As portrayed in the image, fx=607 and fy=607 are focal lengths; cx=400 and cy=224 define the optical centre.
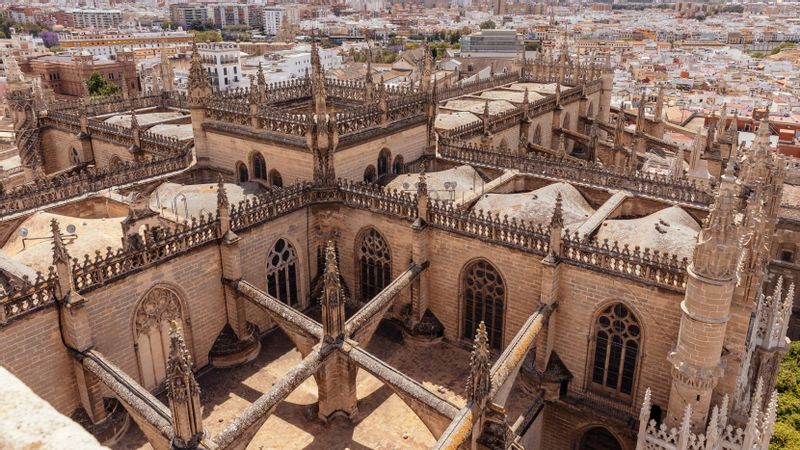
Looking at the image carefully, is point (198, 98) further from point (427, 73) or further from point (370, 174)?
point (427, 73)

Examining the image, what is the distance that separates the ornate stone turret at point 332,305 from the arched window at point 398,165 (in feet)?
38.9

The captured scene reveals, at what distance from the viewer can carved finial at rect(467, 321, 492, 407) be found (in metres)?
17.1

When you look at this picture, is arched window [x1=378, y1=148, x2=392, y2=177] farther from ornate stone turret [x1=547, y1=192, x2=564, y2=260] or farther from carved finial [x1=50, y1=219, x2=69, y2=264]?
carved finial [x1=50, y1=219, x2=69, y2=264]

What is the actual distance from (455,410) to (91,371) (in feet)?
37.0

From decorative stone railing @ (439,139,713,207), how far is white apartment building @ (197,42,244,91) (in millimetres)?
117835

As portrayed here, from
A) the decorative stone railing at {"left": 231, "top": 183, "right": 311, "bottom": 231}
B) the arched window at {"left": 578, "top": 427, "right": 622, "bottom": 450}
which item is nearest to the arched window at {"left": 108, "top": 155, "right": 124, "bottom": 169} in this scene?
the decorative stone railing at {"left": 231, "top": 183, "right": 311, "bottom": 231}

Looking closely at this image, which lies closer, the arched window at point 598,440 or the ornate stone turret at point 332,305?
the ornate stone turret at point 332,305

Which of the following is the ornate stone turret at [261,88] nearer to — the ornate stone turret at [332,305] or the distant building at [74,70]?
the ornate stone turret at [332,305]

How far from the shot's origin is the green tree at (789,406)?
1254 inches

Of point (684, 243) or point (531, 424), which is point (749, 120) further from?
point (531, 424)

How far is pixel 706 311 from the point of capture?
57.8 feet

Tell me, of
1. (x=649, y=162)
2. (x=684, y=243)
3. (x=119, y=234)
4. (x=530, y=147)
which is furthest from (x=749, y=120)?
(x=119, y=234)

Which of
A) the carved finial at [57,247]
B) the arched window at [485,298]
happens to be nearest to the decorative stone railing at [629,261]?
the arched window at [485,298]

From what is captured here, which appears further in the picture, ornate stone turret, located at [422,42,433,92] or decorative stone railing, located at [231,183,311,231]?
ornate stone turret, located at [422,42,433,92]
